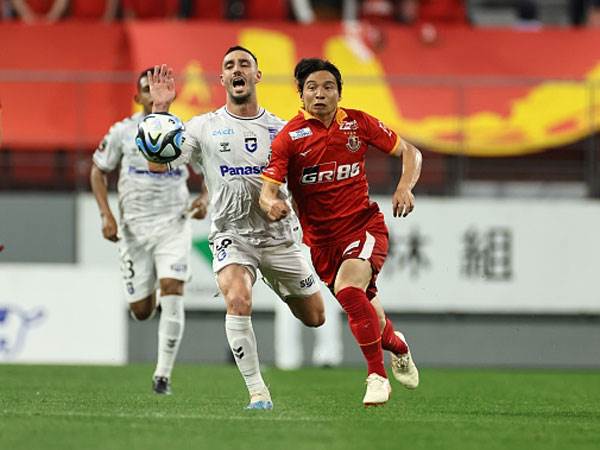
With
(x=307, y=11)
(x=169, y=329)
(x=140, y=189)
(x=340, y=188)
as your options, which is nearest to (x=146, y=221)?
(x=140, y=189)

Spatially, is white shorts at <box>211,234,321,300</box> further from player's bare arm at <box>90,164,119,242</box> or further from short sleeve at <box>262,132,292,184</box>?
player's bare arm at <box>90,164,119,242</box>

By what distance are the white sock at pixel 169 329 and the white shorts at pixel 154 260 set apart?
0.20 metres

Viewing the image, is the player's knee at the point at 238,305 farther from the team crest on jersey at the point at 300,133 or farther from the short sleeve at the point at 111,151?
the short sleeve at the point at 111,151

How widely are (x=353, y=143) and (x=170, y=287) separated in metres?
2.97

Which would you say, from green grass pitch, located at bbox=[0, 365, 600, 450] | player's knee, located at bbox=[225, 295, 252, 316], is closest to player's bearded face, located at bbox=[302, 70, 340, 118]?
player's knee, located at bbox=[225, 295, 252, 316]

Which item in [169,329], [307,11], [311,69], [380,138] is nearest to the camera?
[311,69]

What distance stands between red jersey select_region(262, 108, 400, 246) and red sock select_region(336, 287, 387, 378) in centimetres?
46

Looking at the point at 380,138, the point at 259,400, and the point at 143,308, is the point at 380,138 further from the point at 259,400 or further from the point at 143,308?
the point at 143,308

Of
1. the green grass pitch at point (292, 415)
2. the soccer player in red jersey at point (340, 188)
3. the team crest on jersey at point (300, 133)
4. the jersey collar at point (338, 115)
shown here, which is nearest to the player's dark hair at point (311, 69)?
the soccer player in red jersey at point (340, 188)

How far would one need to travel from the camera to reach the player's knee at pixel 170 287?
42.3ft

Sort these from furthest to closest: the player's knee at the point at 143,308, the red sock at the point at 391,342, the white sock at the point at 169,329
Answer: the player's knee at the point at 143,308, the white sock at the point at 169,329, the red sock at the point at 391,342

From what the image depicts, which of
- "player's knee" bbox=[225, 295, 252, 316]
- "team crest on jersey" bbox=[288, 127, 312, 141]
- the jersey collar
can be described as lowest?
"player's knee" bbox=[225, 295, 252, 316]

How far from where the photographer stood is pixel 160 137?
10289 millimetres

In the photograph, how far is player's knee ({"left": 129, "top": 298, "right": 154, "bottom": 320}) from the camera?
1328cm
